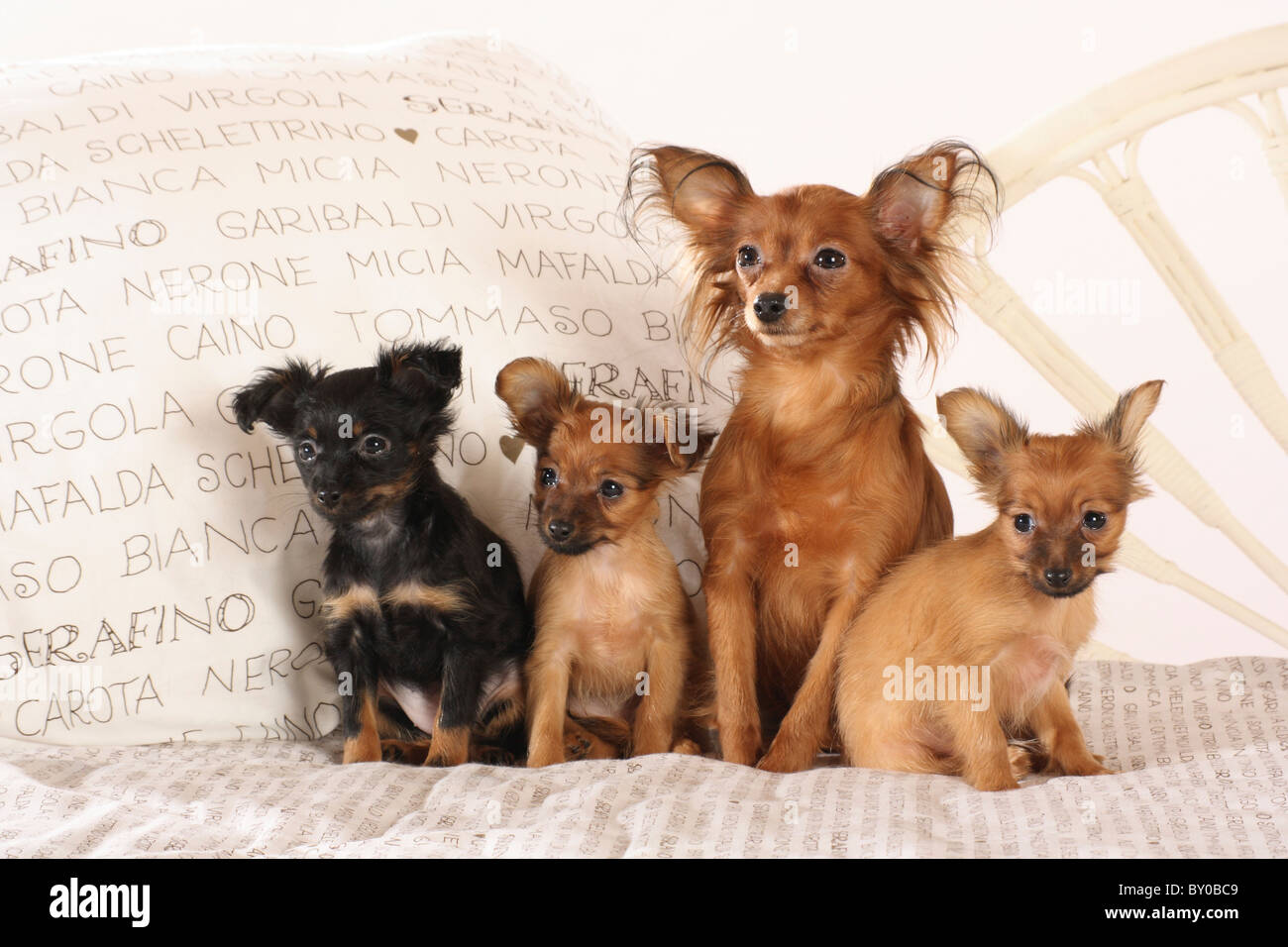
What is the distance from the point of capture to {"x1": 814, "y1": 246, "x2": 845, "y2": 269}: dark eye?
1.71 m

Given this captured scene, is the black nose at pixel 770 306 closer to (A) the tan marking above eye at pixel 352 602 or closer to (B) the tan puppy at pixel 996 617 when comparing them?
(B) the tan puppy at pixel 996 617

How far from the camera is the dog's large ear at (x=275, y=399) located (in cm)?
173

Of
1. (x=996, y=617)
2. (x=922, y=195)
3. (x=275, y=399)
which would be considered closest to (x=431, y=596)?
(x=275, y=399)

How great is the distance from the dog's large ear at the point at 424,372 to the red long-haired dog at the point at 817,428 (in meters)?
0.37

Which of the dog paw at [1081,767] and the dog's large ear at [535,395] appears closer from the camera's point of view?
the dog paw at [1081,767]

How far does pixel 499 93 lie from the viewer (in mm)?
2414

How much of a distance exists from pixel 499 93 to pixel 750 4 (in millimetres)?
1003

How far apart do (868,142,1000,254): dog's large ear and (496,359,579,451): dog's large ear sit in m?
0.47

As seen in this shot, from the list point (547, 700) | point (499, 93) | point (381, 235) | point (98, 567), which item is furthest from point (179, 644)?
point (499, 93)

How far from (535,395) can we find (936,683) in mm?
640

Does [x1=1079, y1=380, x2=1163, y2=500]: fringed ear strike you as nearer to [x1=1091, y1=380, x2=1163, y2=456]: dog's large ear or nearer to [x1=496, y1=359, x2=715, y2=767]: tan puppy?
[x1=1091, y1=380, x2=1163, y2=456]: dog's large ear

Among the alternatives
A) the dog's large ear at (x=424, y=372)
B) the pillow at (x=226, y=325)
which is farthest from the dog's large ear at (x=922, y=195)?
the dog's large ear at (x=424, y=372)
